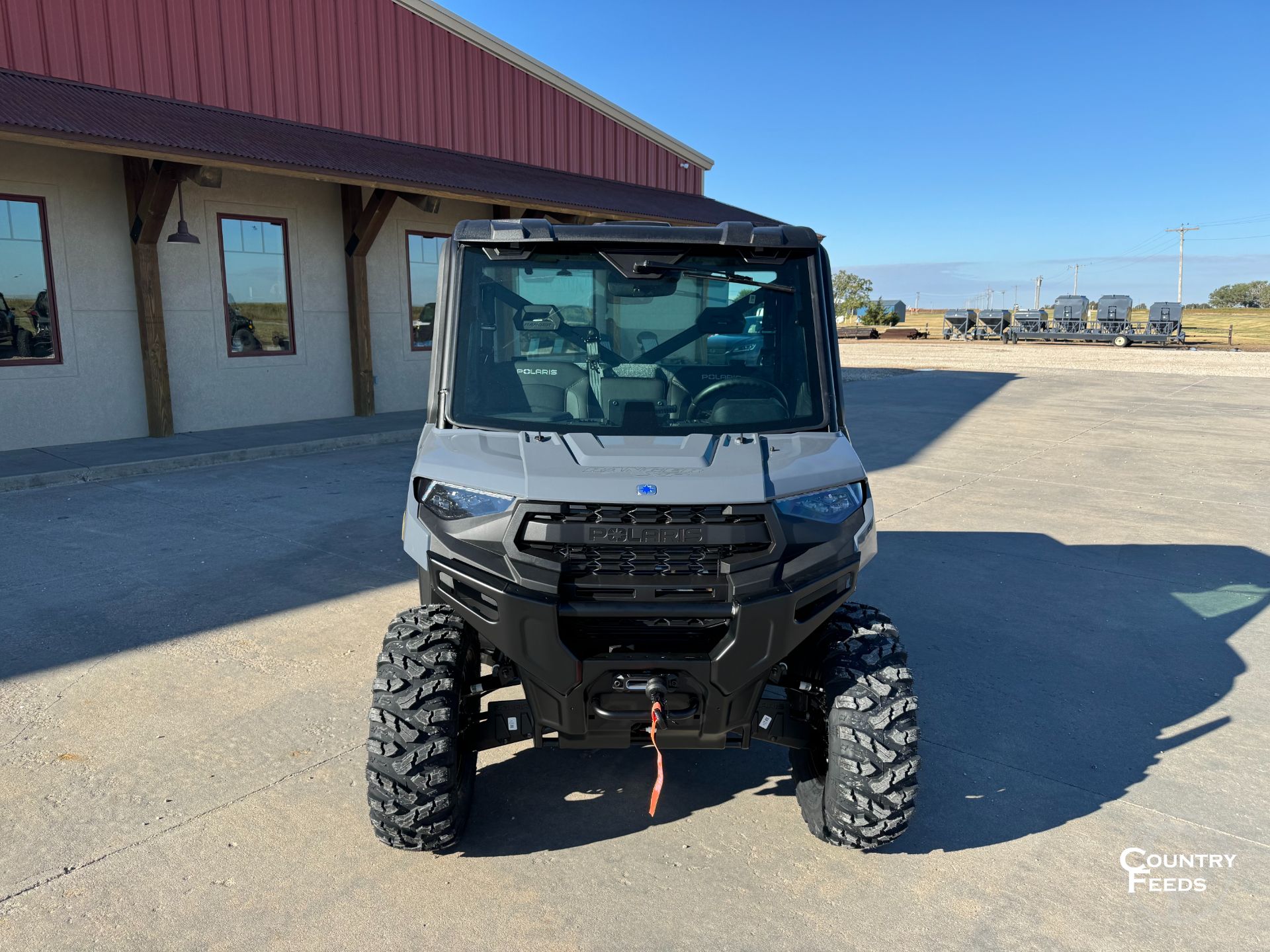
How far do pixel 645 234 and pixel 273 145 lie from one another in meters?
9.74

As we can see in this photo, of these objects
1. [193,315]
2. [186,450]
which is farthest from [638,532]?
[193,315]

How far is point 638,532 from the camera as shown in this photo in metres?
2.71

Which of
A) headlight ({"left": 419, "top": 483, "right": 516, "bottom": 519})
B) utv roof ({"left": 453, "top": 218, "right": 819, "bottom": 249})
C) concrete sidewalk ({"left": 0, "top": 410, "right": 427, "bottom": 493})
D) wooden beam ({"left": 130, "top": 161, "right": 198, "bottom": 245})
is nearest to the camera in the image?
headlight ({"left": 419, "top": 483, "right": 516, "bottom": 519})

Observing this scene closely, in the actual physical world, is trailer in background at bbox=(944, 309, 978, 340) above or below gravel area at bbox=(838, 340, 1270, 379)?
above

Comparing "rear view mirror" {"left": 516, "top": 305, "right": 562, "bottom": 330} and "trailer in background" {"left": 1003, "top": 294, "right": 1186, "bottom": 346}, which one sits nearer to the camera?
"rear view mirror" {"left": 516, "top": 305, "right": 562, "bottom": 330}

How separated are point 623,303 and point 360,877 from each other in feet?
7.19

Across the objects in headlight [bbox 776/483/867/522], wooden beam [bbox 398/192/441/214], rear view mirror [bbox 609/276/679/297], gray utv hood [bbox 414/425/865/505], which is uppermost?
wooden beam [bbox 398/192/441/214]

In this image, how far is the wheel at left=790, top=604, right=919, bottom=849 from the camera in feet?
9.53

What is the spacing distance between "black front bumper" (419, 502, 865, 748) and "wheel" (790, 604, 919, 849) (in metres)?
0.28

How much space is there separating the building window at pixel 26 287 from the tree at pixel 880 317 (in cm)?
5796

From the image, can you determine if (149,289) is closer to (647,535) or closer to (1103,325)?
(647,535)

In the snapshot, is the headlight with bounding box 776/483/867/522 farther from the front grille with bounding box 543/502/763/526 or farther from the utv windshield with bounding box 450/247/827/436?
the utv windshield with bounding box 450/247/827/436

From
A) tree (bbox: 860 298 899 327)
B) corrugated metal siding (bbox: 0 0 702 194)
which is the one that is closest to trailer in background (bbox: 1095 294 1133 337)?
tree (bbox: 860 298 899 327)

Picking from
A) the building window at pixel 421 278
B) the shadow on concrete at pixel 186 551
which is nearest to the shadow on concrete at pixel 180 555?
the shadow on concrete at pixel 186 551
